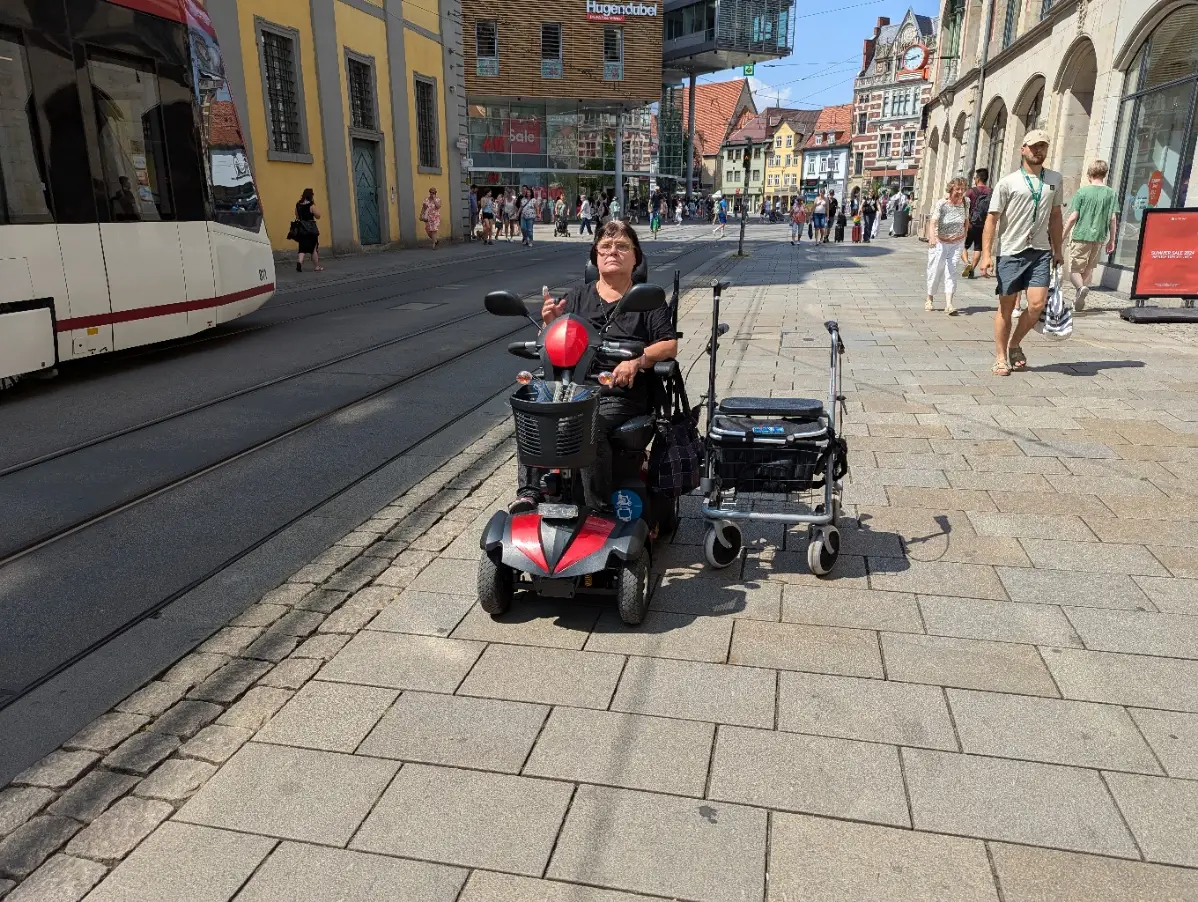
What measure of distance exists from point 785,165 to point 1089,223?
10403 centimetres

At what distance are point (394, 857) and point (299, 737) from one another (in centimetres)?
71

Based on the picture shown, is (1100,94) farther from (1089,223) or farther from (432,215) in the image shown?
(432,215)

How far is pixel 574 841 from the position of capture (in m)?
2.35

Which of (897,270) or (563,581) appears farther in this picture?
(897,270)

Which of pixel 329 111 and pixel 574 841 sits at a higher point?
pixel 329 111

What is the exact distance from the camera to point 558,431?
3285mm

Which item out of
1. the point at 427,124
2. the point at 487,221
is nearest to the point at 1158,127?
the point at 427,124

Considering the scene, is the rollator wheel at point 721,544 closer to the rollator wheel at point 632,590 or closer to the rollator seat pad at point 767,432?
the rollator seat pad at point 767,432

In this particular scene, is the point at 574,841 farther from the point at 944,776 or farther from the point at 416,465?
the point at 416,465

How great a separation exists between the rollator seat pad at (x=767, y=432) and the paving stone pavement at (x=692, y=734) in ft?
2.12

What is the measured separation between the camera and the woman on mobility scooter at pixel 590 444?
3361 millimetres

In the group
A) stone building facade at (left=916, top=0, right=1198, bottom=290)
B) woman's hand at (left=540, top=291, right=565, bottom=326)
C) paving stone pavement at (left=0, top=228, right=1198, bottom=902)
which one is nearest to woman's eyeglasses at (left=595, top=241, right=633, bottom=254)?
woman's hand at (left=540, top=291, right=565, bottom=326)

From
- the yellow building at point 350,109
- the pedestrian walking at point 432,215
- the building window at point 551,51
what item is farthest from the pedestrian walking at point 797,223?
the building window at point 551,51

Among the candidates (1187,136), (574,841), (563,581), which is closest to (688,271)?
(1187,136)
